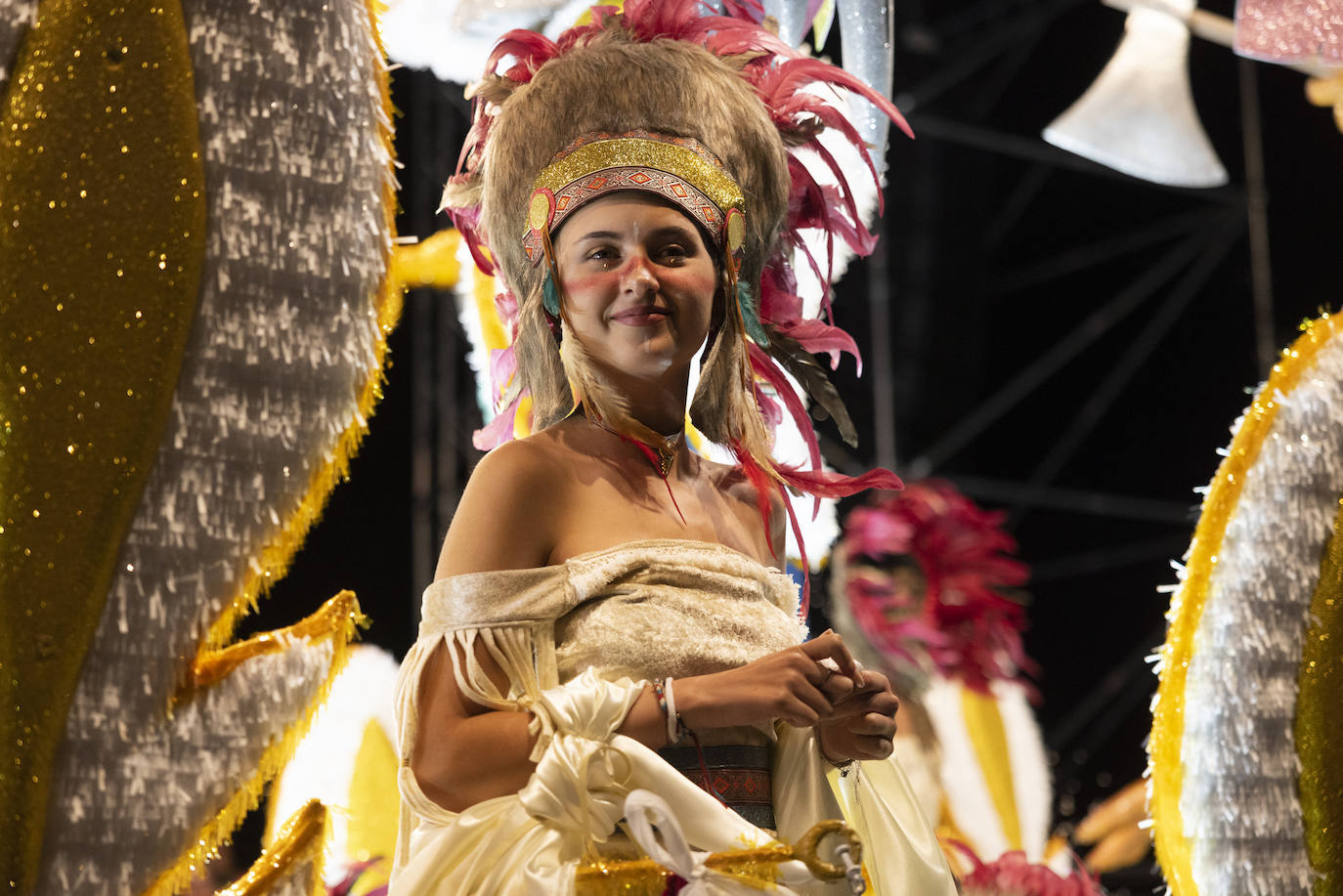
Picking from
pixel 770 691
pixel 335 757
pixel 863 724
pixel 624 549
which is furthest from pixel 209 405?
pixel 335 757

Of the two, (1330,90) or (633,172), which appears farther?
(1330,90)

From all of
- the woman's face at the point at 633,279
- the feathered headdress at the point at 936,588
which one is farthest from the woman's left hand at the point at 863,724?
the feathered headdress at the point at 936,588

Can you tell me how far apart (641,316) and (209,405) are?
44 cm

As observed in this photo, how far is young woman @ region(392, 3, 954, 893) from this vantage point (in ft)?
4.20

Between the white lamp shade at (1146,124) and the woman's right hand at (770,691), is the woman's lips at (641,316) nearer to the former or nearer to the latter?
the woman's right hand at (770,691)

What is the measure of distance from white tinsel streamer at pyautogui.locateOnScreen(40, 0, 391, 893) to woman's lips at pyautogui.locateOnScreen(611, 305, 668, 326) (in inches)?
10.5

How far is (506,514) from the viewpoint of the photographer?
4.56 feet

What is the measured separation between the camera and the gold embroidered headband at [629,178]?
1.50 metres

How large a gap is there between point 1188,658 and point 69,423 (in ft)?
4.17

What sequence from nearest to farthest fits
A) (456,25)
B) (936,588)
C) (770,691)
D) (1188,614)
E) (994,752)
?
(770,691), (1188,614), (456,25), (994,752), (936,588)

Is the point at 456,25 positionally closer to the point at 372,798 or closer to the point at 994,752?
the point at 372,798

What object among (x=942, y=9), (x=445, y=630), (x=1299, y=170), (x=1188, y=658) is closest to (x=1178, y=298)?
(x=1299, y=170)

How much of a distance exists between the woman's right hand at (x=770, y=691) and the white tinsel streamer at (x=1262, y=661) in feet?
2.12

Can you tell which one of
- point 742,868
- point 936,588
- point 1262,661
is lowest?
point 742,868
